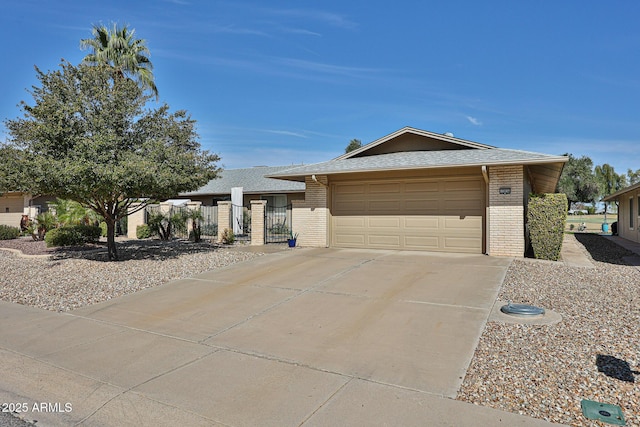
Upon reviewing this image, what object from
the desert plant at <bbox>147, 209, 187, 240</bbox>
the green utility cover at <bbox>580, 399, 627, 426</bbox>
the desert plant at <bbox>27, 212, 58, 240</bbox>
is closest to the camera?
the green utility cover at <bbox>580, 399, 627, 426</bbox>

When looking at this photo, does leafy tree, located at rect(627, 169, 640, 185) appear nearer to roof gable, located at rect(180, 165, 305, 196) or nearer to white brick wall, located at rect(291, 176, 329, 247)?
roof gable, located at rect(180, 165, 305, 196)

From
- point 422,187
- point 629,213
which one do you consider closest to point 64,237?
point 422,187

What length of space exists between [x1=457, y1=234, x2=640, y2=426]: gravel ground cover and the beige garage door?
4770mm

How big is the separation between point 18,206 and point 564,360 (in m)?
29.1

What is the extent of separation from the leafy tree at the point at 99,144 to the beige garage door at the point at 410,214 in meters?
4.75

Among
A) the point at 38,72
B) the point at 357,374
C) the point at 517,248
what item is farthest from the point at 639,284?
the point at 38,72

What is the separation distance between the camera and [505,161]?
34.6 feet

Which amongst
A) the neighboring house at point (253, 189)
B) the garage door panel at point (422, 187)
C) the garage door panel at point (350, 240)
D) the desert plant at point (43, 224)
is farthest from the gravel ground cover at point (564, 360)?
the neighboring house at point (253, 189)

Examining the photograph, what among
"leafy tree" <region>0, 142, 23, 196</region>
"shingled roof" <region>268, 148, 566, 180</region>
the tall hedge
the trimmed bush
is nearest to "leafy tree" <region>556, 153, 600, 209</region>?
"shingled roof" <region>268, 148, 566, 180</region>

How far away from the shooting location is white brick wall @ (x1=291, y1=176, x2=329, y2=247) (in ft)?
44.8

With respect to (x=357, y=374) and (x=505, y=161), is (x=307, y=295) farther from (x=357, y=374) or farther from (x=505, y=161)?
(x=505, y=161)

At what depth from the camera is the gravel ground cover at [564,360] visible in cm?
347

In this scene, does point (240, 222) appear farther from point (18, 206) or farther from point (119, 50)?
point (18, 206)

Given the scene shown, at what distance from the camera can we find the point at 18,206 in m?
24.3
